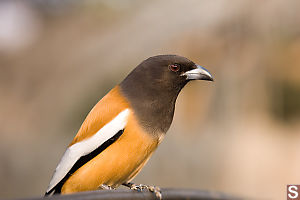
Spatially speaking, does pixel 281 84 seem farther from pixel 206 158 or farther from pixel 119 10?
pixel 119 10

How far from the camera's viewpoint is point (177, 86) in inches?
166

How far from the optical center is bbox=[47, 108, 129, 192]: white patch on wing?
158 inches

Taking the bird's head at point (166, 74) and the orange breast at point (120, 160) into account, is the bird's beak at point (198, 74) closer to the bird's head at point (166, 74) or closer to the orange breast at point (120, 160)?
the bird's head at point (166, 74)

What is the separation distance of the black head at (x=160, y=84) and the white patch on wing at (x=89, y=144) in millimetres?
151

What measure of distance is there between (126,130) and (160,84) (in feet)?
1.58

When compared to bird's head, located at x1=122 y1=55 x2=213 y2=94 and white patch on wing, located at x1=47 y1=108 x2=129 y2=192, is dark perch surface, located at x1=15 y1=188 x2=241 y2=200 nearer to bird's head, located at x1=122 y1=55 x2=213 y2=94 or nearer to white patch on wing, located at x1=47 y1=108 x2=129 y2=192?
white patch on wing, located at x1=47 y1=108 x2=129 y2=192

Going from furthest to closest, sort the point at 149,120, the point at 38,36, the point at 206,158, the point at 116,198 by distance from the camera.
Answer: the point at 38,36
the point at 206,158
the point at 149,120
the point at 116,198

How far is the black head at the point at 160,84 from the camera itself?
4.09 m

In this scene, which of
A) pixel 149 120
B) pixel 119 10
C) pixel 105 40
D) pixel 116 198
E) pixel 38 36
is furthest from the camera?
pixel 38 36

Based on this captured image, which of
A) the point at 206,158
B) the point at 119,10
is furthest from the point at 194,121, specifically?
the point at 119,10

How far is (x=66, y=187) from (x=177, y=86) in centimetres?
115

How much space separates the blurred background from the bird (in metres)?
5.00

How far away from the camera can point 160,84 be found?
4.18m

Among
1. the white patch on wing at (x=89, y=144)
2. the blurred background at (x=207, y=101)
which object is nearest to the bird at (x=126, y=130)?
the white patch on wing at (x=89, y=144)
